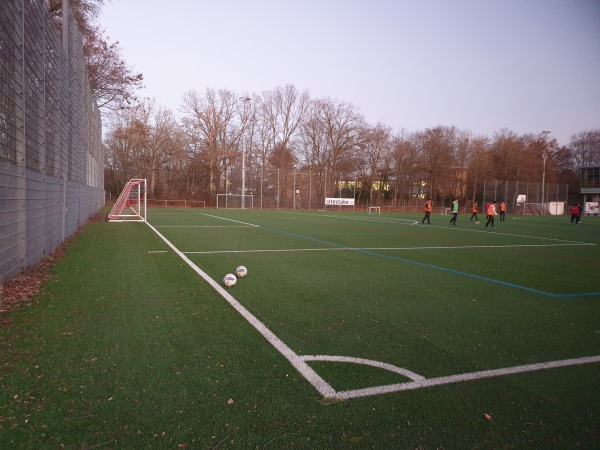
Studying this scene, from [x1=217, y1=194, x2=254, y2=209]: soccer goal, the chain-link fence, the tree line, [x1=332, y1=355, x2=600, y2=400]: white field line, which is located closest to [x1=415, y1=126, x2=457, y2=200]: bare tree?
the tree line

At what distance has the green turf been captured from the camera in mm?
2643

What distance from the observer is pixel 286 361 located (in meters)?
3.73

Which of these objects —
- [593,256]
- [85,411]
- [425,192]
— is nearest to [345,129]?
[425,192]

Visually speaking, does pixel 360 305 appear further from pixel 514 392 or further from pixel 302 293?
pixel 514 392

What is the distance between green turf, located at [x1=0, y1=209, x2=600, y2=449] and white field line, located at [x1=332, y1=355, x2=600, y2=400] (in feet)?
0.25

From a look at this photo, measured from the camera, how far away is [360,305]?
19.1 feet

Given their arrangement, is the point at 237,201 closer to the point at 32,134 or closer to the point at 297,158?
the point at 297,158

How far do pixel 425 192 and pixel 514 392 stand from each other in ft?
213

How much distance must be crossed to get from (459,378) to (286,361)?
1.51 m

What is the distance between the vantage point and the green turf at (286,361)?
104 inches

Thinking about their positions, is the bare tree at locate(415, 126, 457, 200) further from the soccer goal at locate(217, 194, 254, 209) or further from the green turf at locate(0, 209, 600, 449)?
the green turf at locate(0, 209, 600, 449)

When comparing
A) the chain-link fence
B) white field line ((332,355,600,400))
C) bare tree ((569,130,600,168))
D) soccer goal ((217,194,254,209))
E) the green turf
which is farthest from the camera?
bare tree ((569,130,600,168))

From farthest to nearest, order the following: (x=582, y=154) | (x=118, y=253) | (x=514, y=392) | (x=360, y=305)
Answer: (x=582, y=154) < (x=118, y=253) < (x=360, y=305) < (x=514, y=392)

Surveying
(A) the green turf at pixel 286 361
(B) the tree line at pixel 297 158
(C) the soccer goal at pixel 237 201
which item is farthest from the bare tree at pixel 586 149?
(A) the green turf at pixel 286 361
